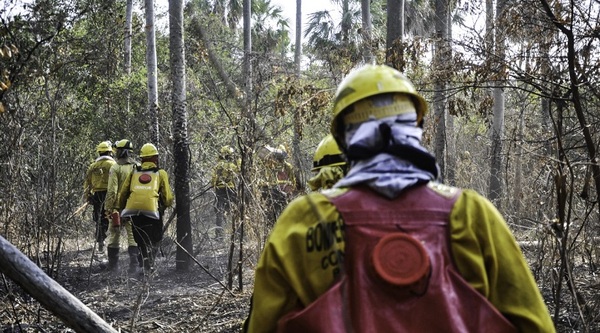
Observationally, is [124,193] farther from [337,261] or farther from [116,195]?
[337,261]

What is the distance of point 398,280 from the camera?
6.51ft

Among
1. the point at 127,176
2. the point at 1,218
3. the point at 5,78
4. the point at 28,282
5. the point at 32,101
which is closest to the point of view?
the point at 28,282

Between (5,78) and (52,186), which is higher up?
(5,78)

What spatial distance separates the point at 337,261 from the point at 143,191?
8.42 m

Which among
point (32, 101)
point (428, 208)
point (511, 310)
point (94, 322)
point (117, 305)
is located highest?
point (32, 101)

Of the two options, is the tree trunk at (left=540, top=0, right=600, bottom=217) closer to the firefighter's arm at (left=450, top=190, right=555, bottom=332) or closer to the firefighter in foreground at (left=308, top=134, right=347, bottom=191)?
the firefighter in foreground at (left=308, top=134, right=347, bottom=191)

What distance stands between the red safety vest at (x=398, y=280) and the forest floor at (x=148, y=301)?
12.7 ft

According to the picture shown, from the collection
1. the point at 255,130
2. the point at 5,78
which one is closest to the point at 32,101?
the point at 5,78

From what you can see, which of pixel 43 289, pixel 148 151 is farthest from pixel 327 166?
pixel 148 151

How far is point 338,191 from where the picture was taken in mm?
2182

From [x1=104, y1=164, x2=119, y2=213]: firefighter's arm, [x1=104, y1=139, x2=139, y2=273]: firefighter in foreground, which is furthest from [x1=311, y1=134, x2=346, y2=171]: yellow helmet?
[x1=104, y1=164, x2=119, y2=213]: firefighter's arm

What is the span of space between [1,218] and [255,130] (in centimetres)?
266

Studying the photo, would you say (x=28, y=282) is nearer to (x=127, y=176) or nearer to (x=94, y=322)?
(x=94, y=322)

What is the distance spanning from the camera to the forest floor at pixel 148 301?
21.4 ft
